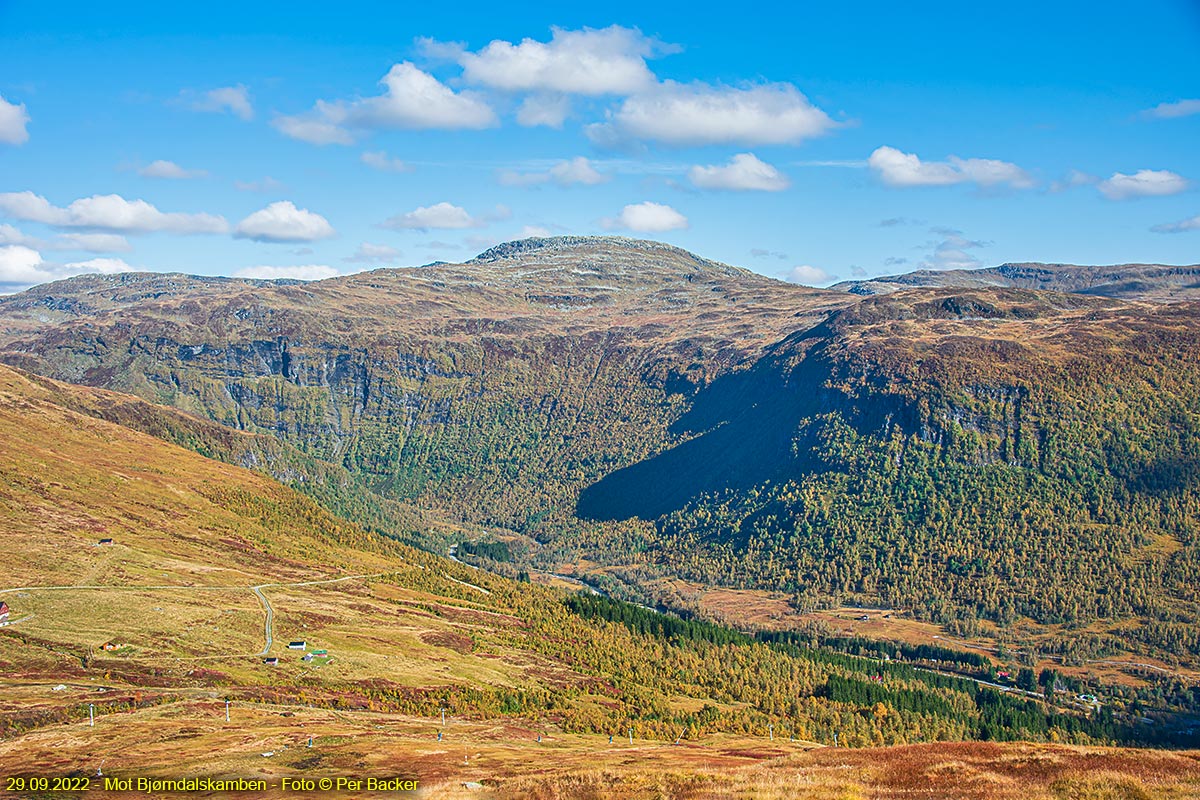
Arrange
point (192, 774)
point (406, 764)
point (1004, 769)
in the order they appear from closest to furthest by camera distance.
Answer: point (1004, 769), point (192, 774), point (406, 764)

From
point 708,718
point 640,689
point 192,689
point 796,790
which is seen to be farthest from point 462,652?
point 796,790

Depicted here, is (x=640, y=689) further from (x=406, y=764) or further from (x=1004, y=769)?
(x=1004, y=769)

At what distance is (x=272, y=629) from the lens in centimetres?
18600

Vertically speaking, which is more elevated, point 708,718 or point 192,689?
point 192,689

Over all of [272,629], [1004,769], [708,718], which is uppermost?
[1004,769]

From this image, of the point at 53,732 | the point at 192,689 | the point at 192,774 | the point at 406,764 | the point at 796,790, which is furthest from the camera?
the point at 192,689

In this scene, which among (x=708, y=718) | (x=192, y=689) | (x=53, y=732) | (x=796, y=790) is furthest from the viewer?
(x=708, y=718)

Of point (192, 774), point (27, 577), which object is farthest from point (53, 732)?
point (27, 577)

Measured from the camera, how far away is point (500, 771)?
90.4 meters

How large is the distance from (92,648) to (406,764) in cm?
8608

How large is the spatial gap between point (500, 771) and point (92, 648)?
95.4m

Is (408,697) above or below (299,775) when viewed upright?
below

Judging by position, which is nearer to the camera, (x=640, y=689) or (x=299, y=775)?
(x=299, y=775)

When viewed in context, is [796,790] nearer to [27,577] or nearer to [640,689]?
[640,689]
